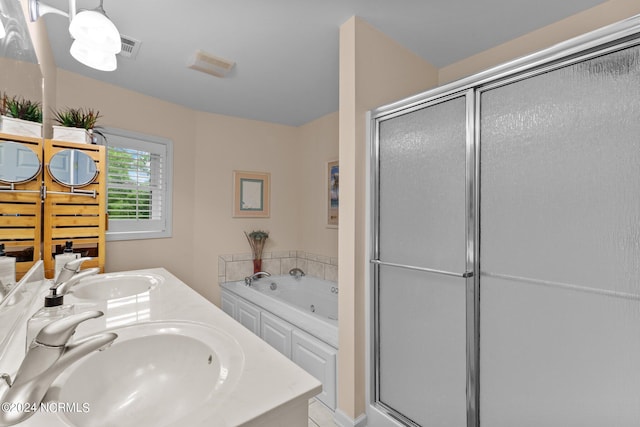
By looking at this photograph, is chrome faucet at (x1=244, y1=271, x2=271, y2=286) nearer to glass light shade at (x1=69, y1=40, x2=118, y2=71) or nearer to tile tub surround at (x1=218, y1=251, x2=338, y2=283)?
tile tub surround at (x1=218, y1=251, x2=338, y2=283)

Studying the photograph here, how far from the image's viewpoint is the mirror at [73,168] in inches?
71.5

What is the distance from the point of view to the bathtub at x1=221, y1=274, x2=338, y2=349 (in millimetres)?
2164

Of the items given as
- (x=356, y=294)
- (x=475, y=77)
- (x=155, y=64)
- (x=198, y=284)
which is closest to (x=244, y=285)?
(x=198, y=284)

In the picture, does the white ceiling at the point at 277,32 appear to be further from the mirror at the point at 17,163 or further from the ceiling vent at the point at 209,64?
the mirror at the point at 17,163

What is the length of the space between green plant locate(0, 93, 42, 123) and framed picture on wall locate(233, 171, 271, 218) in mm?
2113

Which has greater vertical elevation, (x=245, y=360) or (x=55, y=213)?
(x=55, y=213)

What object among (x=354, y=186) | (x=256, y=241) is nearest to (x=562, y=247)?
(x=354, y=186)

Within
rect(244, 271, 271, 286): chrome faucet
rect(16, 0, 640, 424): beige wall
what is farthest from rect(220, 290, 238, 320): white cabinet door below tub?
rect(244, 271, 271, 286): chrome faucet

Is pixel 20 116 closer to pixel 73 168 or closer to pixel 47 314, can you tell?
pixel 47 314

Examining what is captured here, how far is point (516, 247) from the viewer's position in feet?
4.11

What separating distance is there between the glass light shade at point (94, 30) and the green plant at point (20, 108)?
12.7 inches

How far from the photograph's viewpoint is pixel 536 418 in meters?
1.20

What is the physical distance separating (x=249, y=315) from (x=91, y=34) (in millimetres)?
2337

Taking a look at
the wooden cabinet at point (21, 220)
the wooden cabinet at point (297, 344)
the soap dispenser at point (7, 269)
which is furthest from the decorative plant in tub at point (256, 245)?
the soap dispenser at point (7, 269)
